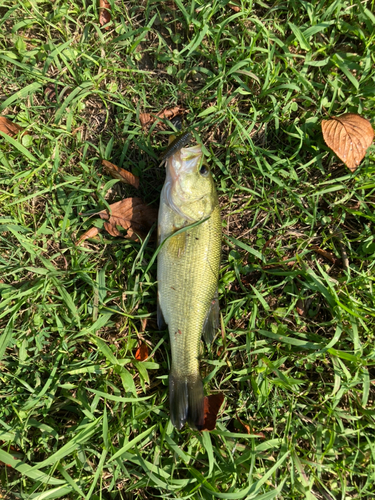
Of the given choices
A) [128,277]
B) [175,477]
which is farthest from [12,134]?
[175,477]

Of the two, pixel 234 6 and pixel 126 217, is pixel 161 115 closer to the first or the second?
pixel 126 217

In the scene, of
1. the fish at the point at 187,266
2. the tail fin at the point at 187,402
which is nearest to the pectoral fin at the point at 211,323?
the fish at the point at 187,266

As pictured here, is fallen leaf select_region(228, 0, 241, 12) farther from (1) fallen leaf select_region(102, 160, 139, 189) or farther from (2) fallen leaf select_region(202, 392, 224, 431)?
(2) fallen leaf select_region(202, 392, 224, 431)

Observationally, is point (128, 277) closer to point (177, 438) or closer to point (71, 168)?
point (71, 168)

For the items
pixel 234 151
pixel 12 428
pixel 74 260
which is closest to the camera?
pixel 12 428

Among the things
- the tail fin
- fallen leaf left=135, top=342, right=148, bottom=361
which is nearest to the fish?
the tail fin

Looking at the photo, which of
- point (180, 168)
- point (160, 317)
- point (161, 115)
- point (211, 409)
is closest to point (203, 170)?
point (180, 168)

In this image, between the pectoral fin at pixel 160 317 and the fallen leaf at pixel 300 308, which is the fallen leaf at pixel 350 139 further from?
the pectoral fin at pixel 160 317
